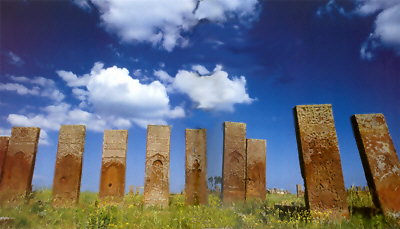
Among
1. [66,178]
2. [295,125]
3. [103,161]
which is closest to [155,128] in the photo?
[103,161]

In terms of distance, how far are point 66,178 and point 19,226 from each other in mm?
3281

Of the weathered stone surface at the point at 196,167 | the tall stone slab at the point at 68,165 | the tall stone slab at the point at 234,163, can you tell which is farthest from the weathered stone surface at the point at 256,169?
the tall stone slab at the point at 68,165

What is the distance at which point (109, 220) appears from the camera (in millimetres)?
5184

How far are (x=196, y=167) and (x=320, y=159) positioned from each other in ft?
13.0

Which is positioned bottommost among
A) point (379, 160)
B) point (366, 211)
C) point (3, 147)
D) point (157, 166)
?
point (366, 211)

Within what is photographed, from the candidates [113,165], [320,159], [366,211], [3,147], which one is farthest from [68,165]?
[366,211]

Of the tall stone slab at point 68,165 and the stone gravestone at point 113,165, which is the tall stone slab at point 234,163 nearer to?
the stone gravestone at point 113,165

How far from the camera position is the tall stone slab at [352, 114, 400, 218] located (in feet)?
20.8

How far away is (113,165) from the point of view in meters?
9.16

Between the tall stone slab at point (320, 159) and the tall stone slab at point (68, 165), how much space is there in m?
6.53

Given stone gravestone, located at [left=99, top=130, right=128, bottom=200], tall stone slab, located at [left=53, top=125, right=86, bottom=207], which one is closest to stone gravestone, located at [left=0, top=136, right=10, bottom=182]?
tall stone slab, located at [left=53, top=125, right=86, bottom=207]

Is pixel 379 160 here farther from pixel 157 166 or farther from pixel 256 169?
pixel 157 166

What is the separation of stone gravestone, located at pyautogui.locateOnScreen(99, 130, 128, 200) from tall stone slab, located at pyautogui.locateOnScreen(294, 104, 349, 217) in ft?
17.5

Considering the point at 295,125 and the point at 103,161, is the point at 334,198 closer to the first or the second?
the point at 295,125
